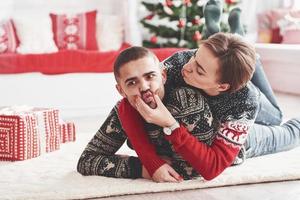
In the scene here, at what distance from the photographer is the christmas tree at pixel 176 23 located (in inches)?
163

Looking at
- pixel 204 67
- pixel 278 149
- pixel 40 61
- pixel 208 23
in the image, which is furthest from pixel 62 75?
pixel 204 67

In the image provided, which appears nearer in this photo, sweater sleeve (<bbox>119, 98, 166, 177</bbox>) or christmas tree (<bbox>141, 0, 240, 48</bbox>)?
sweater sleeve (<bbox>119, 98, 166, 177</bbox>)

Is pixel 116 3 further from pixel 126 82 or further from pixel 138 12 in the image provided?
pixel 126 82

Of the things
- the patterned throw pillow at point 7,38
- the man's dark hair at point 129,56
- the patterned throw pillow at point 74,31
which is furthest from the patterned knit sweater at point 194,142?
the patterned throw pillow at point 74,31

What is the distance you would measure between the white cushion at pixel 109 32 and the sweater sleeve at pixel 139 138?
260 cm

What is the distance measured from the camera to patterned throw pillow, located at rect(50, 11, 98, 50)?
163 inches

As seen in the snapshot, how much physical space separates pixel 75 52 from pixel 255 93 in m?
1.96

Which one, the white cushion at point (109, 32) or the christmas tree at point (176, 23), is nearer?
the christmas tree at point (176, 23)

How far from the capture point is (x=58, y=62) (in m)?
3.44

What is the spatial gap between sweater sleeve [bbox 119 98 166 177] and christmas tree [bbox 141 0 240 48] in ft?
8.10

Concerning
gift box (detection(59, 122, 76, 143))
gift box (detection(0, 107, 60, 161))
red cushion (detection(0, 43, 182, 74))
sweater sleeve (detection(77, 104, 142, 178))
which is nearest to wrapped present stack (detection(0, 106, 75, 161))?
gift box (detection(0, 107, 60, 161))

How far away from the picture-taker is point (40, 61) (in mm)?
3406

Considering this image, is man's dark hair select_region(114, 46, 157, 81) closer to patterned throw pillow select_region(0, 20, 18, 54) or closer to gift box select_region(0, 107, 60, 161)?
gift box select_region(0, 107, 60, 161)

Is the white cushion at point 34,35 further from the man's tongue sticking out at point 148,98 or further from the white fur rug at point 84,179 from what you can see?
the man's tongue sticking out at point 148,98
